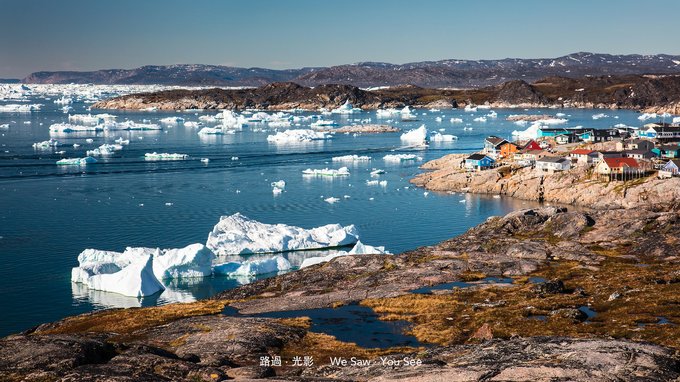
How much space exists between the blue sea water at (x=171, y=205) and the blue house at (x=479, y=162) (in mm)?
7858

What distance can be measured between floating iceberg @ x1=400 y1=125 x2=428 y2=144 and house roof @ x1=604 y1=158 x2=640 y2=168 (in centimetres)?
5556

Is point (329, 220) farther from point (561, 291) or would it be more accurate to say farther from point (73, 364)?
point (73, 364)

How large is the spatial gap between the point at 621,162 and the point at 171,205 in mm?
42962

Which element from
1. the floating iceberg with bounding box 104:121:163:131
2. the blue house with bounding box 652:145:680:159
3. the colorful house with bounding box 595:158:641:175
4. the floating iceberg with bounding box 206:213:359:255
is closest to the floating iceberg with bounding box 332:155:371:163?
the colorful house with bounding box 595:158:641:175

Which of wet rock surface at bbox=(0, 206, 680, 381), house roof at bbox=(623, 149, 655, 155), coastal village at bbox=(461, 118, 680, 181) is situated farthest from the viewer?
house roof at bbox=(623, 149, 655, 155)

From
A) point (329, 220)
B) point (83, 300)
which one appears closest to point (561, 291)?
point (83, 300)

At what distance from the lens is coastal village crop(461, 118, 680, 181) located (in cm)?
7150

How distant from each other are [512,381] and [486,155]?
68.1 metres

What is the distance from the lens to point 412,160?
352ft

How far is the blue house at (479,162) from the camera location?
86.8m

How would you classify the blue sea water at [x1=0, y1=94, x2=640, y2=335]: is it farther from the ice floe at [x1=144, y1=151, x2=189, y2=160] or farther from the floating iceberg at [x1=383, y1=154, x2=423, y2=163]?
the ice floe at [x1=144, y1=151, x2=189, y2=160]

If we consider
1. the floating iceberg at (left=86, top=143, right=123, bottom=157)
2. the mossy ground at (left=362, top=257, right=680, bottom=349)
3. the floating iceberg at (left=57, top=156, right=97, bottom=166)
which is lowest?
the mossy ground at (left=362, top=257, right=680, bottom=349)

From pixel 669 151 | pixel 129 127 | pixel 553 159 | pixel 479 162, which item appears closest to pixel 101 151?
pixel 129 127

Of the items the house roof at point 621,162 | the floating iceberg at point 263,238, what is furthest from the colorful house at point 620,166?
the floating iceberg at point 263,238
